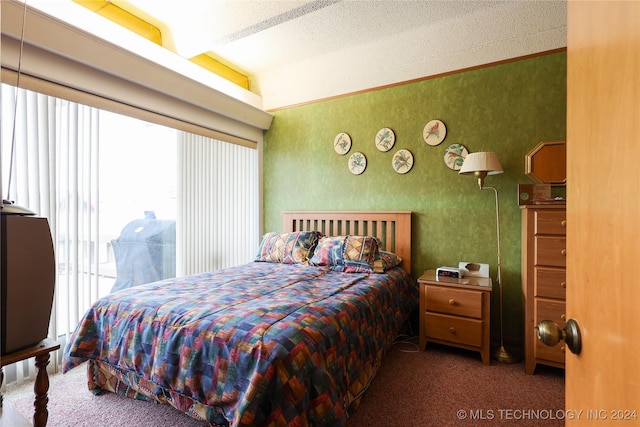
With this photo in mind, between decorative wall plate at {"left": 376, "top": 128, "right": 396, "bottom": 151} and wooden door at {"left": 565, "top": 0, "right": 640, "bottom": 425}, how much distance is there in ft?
7.95

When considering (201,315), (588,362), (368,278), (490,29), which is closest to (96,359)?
(201,315)

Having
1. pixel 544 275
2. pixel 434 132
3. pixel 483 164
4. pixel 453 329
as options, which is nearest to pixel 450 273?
pixel 453 329

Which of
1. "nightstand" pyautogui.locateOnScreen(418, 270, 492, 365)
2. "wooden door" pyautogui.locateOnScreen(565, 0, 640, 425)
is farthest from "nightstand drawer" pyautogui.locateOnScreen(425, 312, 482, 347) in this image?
"wooden door" pyautogui.locateOnScreen(565, 0, 640, 425)

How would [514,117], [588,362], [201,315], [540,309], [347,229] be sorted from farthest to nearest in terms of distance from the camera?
[347,229] < [514,117] < [540,309] < [201,315] < [588,362]

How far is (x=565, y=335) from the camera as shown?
0.63 metres

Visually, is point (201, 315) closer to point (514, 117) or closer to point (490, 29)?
point (514, 117)

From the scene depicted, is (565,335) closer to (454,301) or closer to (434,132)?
(454,301)

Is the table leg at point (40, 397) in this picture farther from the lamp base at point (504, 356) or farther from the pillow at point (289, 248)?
the lamp base at point (504, 356)

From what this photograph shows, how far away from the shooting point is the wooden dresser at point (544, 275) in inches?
79.0

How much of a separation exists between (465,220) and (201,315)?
233 cm

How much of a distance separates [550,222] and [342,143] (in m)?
2.02

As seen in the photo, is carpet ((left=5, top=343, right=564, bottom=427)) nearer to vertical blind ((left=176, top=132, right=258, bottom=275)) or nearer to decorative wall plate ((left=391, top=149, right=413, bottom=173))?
vertical blind ((left=176, top=132, right=258, bottom=275))

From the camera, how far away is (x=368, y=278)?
240 cm

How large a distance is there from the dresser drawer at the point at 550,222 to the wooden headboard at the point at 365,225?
1.07 metres
